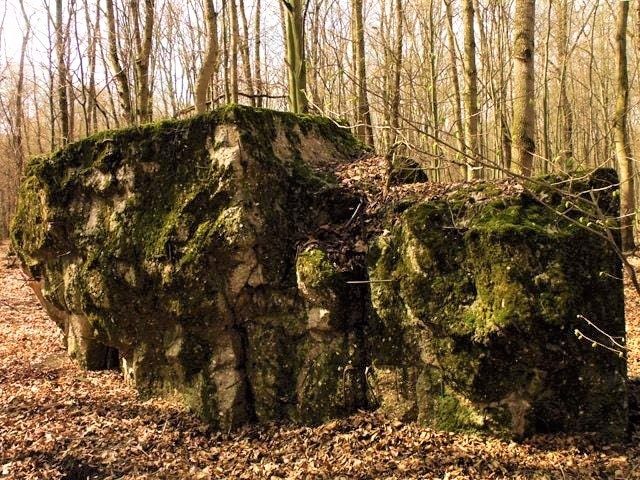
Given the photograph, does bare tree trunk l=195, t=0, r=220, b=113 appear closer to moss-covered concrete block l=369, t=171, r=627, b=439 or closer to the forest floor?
the forest floor

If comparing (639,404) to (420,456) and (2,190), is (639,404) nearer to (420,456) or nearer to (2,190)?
(420,456)

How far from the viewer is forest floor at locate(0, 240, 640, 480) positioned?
3.57 metres

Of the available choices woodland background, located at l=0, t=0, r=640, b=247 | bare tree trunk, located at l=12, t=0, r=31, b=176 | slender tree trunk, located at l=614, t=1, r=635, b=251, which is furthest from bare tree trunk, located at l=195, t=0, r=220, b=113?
bare tree trunk, located at l=12, t=0, r=31, b=176

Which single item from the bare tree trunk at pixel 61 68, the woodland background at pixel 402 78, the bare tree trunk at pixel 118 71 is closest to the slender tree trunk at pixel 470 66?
the woodland background at pixel 402 78

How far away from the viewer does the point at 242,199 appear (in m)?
4.55

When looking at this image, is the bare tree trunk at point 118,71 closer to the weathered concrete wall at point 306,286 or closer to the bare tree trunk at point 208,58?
the bare tree trunk at point 208,58

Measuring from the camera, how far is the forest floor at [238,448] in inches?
141

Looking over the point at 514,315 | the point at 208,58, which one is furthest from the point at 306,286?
the point at 208,58

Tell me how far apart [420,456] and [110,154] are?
436 cm

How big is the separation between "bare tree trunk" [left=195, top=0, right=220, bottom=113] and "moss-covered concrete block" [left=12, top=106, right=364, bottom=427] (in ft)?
9.17

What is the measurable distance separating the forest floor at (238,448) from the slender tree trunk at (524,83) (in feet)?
8.87

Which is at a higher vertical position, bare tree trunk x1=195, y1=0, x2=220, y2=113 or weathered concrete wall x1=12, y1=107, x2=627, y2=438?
bare tree trunk x1=195, y1=0, x2=220, y2=113

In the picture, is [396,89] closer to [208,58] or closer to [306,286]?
[208,58]

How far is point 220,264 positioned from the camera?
4.62 m
